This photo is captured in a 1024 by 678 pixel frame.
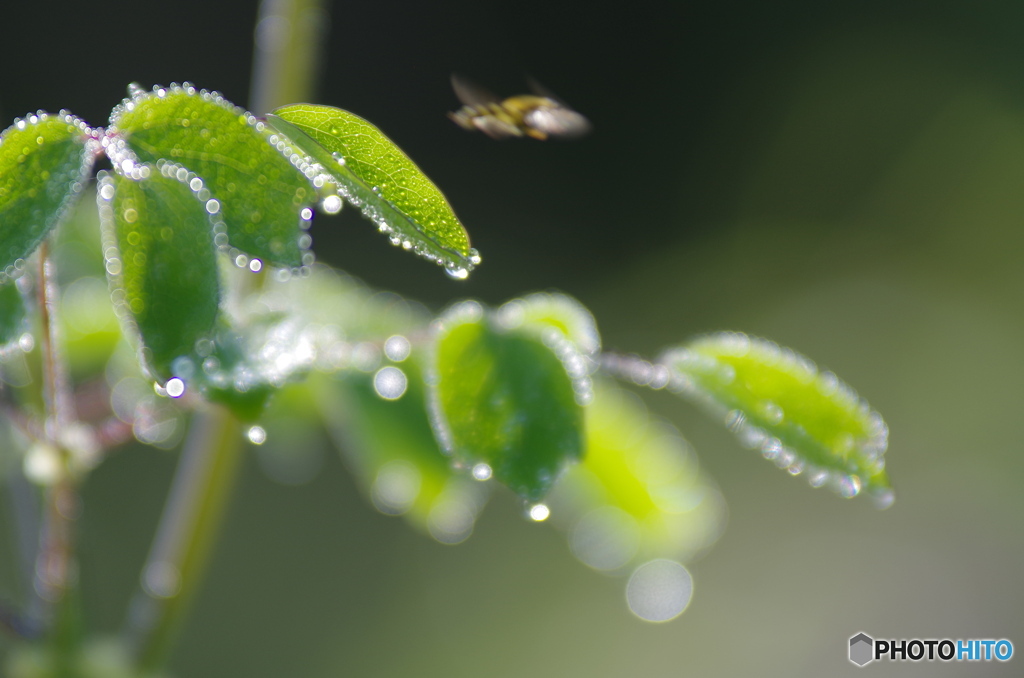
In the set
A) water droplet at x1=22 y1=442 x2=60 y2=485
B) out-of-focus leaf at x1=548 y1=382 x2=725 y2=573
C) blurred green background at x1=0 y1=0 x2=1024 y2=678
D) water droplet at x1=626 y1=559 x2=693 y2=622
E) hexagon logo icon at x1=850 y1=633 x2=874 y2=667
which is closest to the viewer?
water droplet at x1=22 y1=442 x2=60 y2=485

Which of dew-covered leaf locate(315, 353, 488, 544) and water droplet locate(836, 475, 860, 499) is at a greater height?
dew-covered leaf locate(315, 353, 488, 544)

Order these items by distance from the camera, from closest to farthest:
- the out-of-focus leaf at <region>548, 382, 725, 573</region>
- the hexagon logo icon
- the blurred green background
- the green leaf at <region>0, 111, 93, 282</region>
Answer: the green leaf at <region>0, 111, 93, 282</region>, the out-of-focus leaf at <region>548, 382, 725, 573</region>, the hexagon logo icon, the blurred green background

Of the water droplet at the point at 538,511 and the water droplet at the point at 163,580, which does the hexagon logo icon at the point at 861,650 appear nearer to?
the water droplet at the point at 538,511

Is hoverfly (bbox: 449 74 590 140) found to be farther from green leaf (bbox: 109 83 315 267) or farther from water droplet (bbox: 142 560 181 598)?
water droplet (bbox: 142 560 181 598)

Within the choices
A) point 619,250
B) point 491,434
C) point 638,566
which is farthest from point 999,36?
point 491,434

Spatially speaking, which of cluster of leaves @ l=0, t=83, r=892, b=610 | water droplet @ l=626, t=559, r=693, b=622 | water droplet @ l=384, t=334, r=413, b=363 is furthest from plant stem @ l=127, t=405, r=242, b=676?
water droplet @ l=626, t=559, r=693, b=622

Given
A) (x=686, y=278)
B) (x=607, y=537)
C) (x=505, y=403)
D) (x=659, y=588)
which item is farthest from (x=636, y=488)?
(x=686, y=278)
